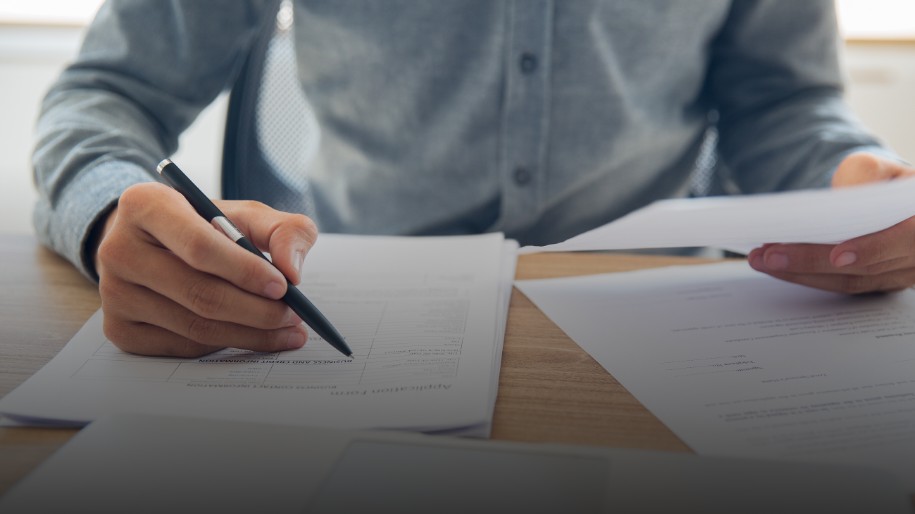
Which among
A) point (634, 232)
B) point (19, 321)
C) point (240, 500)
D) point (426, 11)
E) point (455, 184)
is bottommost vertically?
point (240, 500)

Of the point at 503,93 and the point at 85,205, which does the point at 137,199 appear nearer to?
the point at 85,205

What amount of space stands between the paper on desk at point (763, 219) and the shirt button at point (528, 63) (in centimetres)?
34

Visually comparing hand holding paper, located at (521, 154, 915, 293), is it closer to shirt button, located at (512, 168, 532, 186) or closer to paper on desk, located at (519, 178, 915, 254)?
paper on desk, located at (519, 178, 915, 254)

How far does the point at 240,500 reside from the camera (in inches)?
11.9

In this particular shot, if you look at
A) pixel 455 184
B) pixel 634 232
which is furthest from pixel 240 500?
pixel 455 184

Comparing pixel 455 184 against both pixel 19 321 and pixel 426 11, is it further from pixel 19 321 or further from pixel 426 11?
pixel 19 321

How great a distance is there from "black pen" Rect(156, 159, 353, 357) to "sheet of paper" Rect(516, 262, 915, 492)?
163mm

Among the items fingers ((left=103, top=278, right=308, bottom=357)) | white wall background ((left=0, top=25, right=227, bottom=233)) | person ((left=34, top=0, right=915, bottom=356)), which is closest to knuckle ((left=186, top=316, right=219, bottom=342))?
fingers ((left=103, top=278, right=308, bottom=357))

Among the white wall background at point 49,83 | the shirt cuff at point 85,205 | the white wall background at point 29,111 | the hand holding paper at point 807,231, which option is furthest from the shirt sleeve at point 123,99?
the white wall background at point 29,111

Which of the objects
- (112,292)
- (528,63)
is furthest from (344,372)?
(528,63)

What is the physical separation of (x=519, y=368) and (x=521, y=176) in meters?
0.41

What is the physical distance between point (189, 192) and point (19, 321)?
0.56 ft

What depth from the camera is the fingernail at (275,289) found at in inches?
16.7

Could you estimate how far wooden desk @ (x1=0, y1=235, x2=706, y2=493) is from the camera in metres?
0.37
